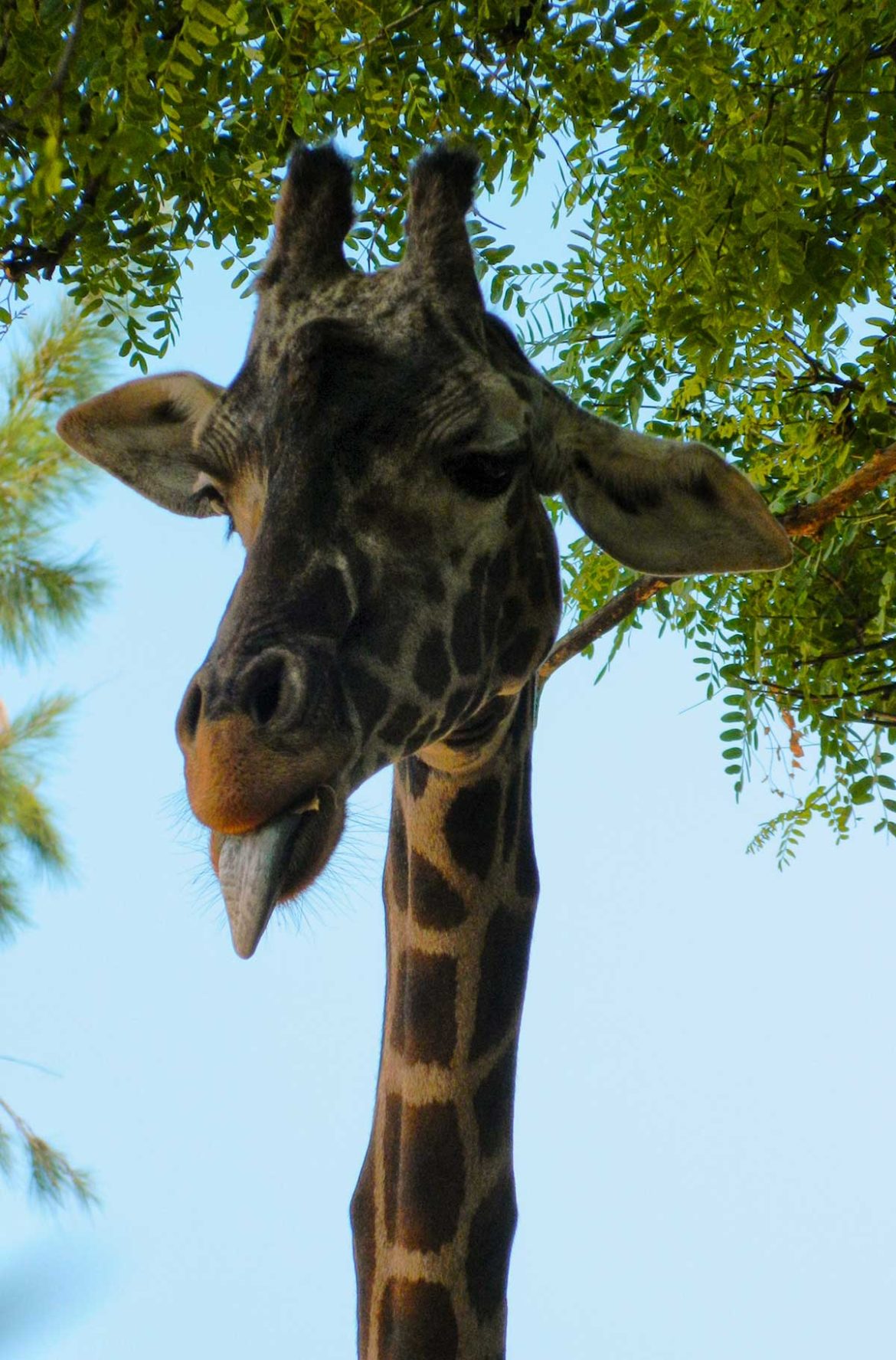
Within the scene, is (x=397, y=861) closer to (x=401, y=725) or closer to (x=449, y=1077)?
(x=449, y=1077)

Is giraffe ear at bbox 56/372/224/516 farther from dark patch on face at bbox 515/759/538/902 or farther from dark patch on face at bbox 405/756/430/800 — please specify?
dark patch on face at bbox 515/759/538/902

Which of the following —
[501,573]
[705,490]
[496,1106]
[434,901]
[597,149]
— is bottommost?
[496,1106]

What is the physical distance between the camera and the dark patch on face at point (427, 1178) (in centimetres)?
213

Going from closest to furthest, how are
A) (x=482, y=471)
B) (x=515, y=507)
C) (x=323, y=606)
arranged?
(x=323, y=606), (x=482, y=471), (x=515, y=507)

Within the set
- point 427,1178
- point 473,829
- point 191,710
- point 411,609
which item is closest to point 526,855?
point 473,829

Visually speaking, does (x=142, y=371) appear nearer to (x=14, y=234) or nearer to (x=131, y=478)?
(x=14, y=234)

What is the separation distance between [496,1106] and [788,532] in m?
1.32

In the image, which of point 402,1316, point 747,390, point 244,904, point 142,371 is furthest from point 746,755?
point 244,904

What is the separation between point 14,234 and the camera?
8.76 feet

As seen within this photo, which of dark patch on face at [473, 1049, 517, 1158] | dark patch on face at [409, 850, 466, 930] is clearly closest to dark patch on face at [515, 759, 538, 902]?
dark patch on face at [409, 850, 466, 930]

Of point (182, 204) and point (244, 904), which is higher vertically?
point (182, 204)

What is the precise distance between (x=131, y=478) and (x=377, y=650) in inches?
31.1

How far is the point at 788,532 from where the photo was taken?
9.93 ft

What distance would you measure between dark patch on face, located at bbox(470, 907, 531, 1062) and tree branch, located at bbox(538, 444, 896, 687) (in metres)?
0.81
